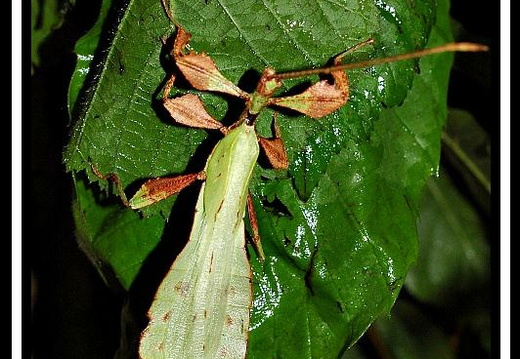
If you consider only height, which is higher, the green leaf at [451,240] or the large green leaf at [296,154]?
the green leaf at [451,240]

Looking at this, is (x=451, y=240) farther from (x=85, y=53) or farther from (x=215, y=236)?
(x=85, y=53)

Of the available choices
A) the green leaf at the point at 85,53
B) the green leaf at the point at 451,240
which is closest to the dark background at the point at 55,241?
the green leaf at the point at 85,53

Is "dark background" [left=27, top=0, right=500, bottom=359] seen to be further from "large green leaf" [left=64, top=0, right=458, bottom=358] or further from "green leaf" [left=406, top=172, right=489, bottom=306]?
"green leaf" [left=406, top=172, right=489, bottom=306]

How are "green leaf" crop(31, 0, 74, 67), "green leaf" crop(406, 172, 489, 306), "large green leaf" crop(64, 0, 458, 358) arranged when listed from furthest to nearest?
1. "green leaf" crop(406, 172, 489, 306)
2. "green leaf" crop(31, 0, 74, 67)
3. "large green leaf" crop(64, 0, 458, 358)

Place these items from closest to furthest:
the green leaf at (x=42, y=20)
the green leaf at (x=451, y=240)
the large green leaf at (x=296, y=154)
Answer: the large green leaf at (x=296, y=154), the green leaf at (x=42, y=20), the green leaf at (x=451, y=240)

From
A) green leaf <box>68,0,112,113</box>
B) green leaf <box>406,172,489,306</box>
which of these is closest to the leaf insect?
green leaf <box>68,0,112,113</box>

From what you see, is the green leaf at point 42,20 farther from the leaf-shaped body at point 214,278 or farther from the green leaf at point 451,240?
the green leaf at point 451,240

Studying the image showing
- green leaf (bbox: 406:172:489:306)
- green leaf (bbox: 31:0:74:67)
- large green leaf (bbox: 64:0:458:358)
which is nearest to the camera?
large green leaf (bbox: 64:0:458:358)

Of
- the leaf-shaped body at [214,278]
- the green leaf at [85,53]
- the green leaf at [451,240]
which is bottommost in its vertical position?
the leaf-shaped body at [214,278]
